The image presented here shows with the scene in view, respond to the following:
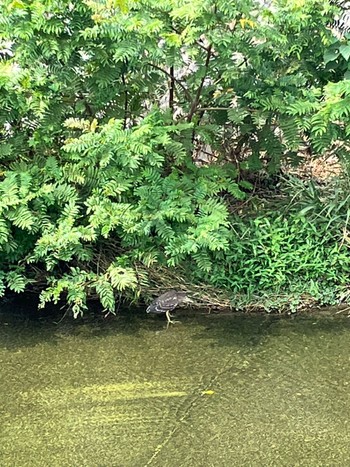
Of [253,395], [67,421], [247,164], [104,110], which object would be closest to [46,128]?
[104,110]

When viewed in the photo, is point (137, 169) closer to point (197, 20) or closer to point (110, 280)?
point (110, 280)

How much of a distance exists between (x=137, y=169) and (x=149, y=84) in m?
0.55

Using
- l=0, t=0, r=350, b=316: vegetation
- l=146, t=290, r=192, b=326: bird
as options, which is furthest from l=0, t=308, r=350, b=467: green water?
l=0, t=0, r=350, b=316: vegetation

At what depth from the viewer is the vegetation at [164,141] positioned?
282 cm

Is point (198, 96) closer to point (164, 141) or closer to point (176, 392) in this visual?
point (164, 141)

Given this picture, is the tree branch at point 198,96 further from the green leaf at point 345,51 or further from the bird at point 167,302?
the bird at point 167,302

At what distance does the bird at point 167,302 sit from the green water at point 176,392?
6cm

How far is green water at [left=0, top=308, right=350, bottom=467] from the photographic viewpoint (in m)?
2.19

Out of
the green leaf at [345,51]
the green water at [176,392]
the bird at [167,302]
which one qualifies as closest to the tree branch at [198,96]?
the green leaf at [345,51]

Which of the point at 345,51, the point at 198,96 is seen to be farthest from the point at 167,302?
the point at 345,51

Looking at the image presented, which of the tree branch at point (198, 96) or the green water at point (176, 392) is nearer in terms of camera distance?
the green water at point (176, 392)

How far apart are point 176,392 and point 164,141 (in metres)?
1.26

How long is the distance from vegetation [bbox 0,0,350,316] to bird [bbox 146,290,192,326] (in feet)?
0.32

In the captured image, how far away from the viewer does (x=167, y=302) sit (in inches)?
127
